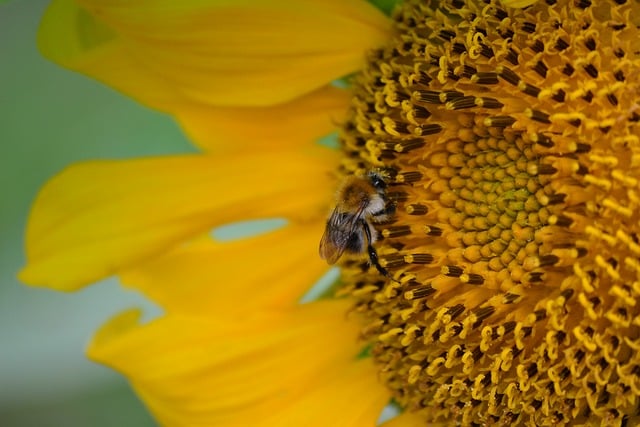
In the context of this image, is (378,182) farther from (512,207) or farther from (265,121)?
(265,121)

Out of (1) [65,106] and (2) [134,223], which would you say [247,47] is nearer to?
(2) [134,223]

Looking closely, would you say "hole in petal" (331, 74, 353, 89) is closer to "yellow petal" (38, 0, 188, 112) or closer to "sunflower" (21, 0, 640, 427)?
"sunflower" (21, 0, 640, 427)

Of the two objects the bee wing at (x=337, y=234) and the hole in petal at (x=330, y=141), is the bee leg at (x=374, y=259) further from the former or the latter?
the hole in petal at (x=330, y=141)

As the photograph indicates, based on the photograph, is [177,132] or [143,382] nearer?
[143,382]

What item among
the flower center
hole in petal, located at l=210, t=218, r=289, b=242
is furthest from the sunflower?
hole in petal, located at l=210, t=218, r=289, b=242

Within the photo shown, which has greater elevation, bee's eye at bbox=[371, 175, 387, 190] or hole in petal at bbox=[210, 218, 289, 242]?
bee's eye at bbox=[371, 175, 387, 190]

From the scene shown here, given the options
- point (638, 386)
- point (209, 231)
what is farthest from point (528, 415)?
point (209, 231)

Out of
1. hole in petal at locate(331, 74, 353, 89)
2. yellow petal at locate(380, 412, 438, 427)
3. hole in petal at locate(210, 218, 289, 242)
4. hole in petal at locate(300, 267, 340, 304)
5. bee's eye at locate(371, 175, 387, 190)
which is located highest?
hole in petal at locate(331, 74, 353, 89)
